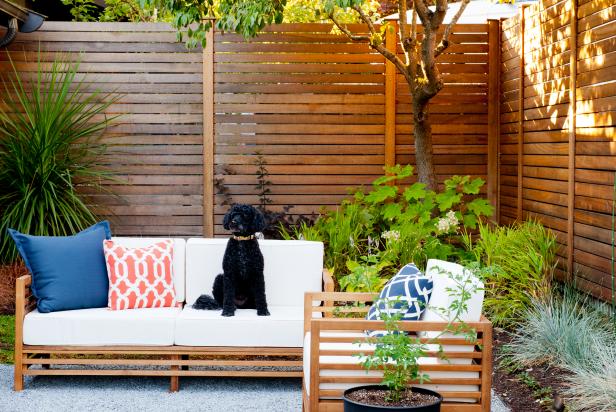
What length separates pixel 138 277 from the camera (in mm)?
4789

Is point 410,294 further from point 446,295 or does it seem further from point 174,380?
point 174,380

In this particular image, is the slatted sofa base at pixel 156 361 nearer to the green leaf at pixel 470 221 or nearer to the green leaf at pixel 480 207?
the green leaf at pixel 470 221

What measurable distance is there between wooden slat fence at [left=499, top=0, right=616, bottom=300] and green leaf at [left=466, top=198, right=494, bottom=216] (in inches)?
9.1

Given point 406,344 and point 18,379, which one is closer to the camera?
point 406,344

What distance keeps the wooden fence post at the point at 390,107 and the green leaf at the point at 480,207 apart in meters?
0.86

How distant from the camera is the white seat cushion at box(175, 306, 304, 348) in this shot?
4488 mm

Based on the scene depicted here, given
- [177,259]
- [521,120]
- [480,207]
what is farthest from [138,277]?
[521,120]

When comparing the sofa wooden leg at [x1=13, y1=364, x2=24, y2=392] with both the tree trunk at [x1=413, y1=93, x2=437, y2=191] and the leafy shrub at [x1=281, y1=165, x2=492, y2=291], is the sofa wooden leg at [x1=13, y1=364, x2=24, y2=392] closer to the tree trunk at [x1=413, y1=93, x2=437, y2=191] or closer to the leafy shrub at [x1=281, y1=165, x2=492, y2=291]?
the leafy shrub at [x1=281, y1=165, x2=492, y2=291]

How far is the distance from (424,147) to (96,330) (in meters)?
3.40

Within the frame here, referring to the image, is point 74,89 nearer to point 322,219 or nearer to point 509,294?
point 322,219

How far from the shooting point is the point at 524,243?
228 inches

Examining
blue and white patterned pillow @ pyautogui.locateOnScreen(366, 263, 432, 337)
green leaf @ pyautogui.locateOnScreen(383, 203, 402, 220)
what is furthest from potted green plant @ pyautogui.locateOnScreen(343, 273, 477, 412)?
green leaf @ pyautogui.locateOnScreen(383, 203, 402, 220)

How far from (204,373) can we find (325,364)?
1.26m

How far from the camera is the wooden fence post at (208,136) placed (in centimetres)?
730
